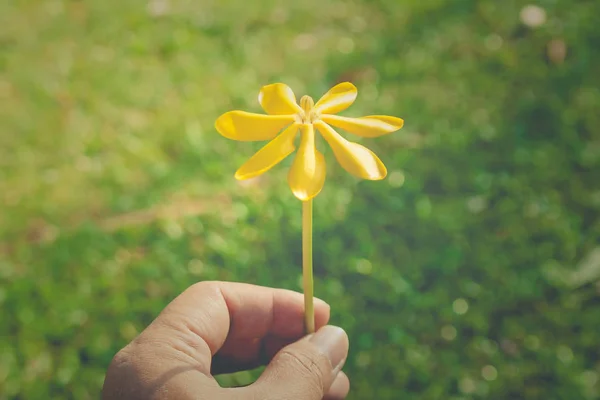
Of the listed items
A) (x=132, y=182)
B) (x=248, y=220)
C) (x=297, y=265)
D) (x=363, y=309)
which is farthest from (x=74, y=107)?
(x=363, y=309)

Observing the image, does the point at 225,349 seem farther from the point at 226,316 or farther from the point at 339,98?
the point at 339,98

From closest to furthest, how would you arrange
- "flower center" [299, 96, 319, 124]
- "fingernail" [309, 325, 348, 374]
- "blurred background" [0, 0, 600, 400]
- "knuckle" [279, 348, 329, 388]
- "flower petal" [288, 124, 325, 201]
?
"flower petal" [288, 124, 325, 201] < "flower center" [299, 96, 319, 124] < "knuckle" [279, 348, 329, 388] < "fingernail" [309, 325, 348, 374] < "blurred background" [0, 0, 600, 400]

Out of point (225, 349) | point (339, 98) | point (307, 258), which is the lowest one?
point (225, 349)

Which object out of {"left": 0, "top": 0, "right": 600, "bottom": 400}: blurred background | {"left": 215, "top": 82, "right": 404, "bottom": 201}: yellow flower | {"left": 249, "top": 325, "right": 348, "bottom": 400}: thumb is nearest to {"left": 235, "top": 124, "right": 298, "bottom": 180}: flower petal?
{"left": 215, "top": 82, "right": 404, "bottom": 201}: yellow flower

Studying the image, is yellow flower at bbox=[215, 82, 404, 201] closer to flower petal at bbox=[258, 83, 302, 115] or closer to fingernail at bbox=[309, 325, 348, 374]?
flower petal at bbox=[258, 83, 302, 115]

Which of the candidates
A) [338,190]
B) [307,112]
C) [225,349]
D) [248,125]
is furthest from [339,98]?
[338,190]

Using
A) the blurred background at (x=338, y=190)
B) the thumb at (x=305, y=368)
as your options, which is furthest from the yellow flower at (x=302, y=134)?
the blurred background at (x=338, y=190)

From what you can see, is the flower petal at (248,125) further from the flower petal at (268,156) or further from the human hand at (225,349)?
the human hand at (225,349)
